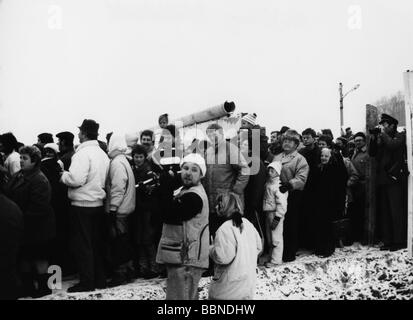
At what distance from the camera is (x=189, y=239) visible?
469cm

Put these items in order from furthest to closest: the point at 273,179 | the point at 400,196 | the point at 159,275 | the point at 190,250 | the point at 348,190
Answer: the point at 348,190
the point at 400,196
the point at 273,179
the point at 159,275
the point at 190,250

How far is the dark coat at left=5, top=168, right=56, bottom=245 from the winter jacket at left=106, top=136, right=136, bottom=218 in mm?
704

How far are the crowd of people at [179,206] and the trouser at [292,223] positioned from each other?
0.05ft

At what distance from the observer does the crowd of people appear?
15.4ft

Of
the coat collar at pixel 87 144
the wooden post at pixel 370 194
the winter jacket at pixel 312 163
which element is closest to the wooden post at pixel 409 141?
the wooden post at pixel 370 194

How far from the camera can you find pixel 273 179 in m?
6.87

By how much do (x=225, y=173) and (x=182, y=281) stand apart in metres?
1.79

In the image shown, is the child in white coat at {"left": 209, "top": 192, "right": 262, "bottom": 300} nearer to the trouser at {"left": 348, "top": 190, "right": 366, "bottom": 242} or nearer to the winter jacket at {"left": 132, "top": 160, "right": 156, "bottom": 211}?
the winter jacket at {"left": 132, "top": 160, "right": 156, "bottom": 211}

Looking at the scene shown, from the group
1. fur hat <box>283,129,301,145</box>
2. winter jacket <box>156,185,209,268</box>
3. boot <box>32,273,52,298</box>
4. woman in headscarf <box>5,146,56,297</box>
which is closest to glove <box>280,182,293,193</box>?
fur hat <box>283,129,301,145</box>

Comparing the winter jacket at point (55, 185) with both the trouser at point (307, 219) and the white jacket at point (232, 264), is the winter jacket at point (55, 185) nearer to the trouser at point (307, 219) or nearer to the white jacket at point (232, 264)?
the white jacket at point (232, 264)
